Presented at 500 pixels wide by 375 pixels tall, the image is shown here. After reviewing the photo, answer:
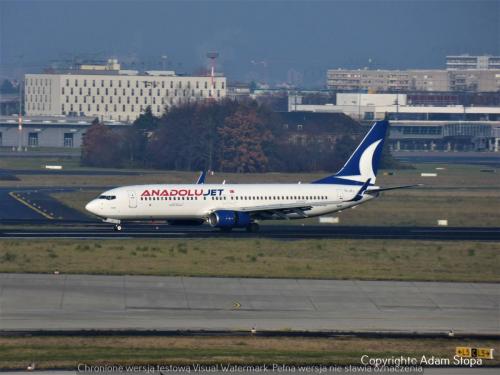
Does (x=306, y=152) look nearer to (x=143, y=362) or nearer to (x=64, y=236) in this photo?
(x=64, y=236)

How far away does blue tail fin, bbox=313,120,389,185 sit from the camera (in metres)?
74.9

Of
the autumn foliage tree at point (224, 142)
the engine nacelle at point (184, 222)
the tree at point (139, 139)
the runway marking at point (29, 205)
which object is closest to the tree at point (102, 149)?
the autumn foliage tree at point (224, 142)

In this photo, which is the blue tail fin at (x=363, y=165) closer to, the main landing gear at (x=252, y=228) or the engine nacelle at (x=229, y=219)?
the main landing gear at (x=252, y=228)

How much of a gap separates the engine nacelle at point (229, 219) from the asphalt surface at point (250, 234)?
532 mm

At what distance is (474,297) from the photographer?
46344 millimetres

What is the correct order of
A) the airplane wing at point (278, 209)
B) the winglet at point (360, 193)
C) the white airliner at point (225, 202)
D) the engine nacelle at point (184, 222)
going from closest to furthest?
the white airliner at point (225, 202)
the airplane wing at point (278, 209)
the engine nacelle at point (184, 222)
the winglet at point (360, 193)

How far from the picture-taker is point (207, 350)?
34656mm

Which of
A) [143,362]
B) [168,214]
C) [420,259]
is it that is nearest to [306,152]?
Answer: [168,214]

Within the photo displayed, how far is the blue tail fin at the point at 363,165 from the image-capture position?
74938 millimetres

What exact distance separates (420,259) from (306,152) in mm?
83172

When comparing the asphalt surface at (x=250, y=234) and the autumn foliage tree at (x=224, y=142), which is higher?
the autumn foliage tree at (x=224, y=142)

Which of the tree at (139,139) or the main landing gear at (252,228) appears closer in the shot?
the main landing gear at (252,228)

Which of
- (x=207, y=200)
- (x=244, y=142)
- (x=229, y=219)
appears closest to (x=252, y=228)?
(x=229, y=219)

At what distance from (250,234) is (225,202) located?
137 inches
